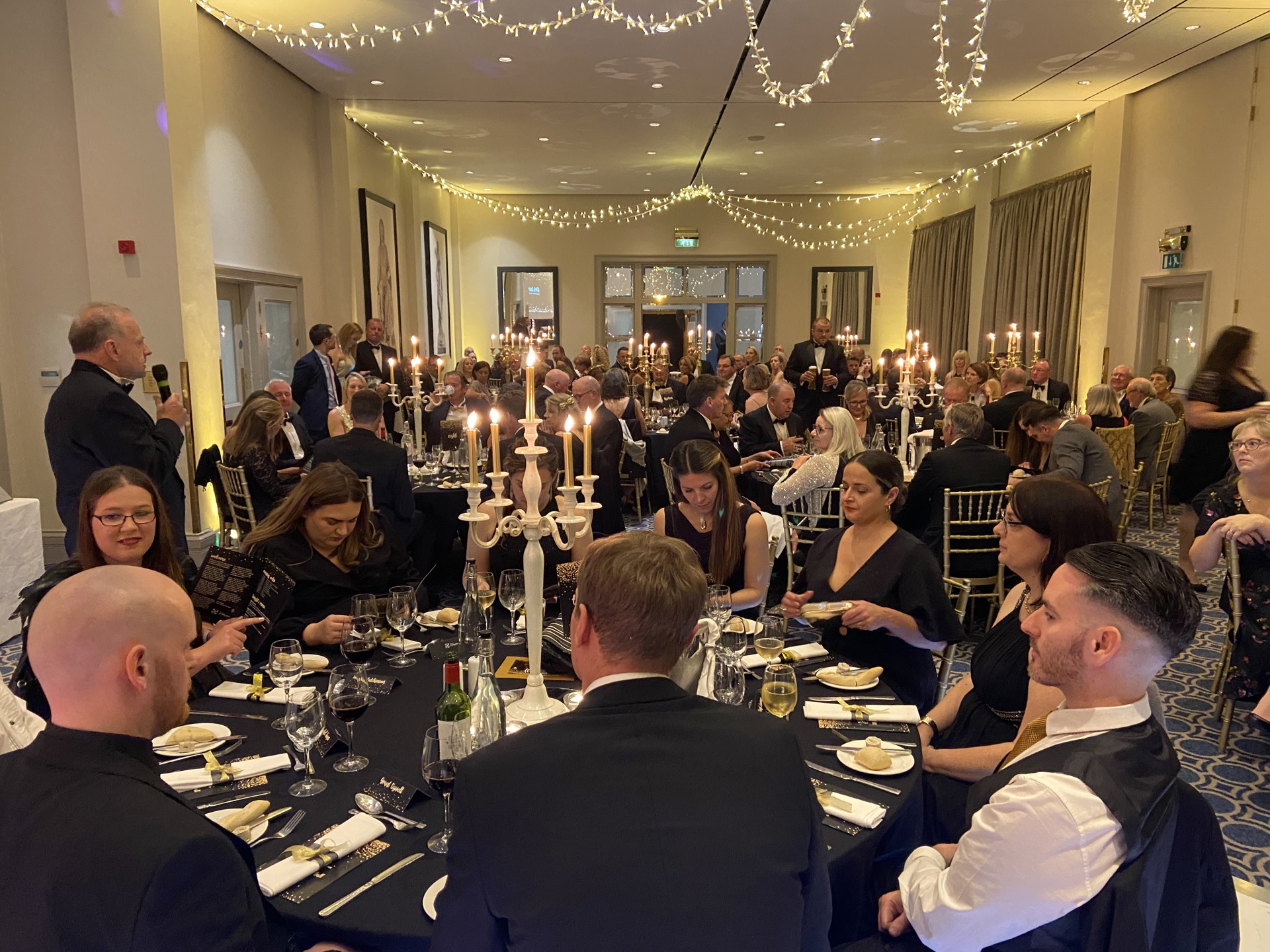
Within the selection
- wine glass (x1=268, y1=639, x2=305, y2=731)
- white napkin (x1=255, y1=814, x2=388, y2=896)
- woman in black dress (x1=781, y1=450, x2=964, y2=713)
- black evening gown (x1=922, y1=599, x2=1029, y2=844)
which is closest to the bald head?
white napkin (x1=255, y1=814, x2=388, y2=896)

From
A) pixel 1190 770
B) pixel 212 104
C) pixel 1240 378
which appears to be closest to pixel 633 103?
pixel 212 104

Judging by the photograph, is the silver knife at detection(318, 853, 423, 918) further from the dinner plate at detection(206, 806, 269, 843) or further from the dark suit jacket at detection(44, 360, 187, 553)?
the dark suit jacket at detection(44, 360, 187, 553)

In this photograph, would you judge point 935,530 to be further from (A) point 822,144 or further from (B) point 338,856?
(A) point 822,144

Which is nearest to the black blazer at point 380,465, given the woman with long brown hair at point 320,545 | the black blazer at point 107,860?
the woman with long brown hair at point 320,545

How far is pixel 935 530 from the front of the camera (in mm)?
5387

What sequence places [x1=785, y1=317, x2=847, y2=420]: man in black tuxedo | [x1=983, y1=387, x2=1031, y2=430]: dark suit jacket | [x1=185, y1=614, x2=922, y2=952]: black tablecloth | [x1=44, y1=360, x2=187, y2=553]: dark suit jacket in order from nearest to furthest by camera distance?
[x1=185, y1=614, x2=922, y2=952]: black tablecloth, [x1=44, y1=360, x2=187, y2=553]: dark suit jacket, [x1=983, y1=387, x2=1031, y2=430]: dark suit jacket, [x1=785, y1=317, x2=847, y2=420]: man in black tuxedo

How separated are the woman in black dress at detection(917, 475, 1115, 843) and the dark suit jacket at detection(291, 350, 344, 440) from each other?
6777 mm

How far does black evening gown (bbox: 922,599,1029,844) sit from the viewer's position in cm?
241

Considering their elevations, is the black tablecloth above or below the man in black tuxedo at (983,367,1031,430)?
below

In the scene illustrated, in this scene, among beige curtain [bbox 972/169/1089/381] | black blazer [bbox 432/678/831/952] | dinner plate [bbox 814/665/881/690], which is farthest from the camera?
beige curtain [bbox 972/169/1089/381]

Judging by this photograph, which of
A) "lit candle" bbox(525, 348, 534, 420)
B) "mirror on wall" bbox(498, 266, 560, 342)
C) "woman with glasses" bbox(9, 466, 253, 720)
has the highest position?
"mirror on wall" bbox(498, 266, 560, 342)

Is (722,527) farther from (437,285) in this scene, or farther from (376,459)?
(437,285)

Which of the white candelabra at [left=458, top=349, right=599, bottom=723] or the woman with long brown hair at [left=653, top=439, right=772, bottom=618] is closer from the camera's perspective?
the white candelabra at [left=458, top=349, right=599, bottom=723]

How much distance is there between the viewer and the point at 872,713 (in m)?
2.44
